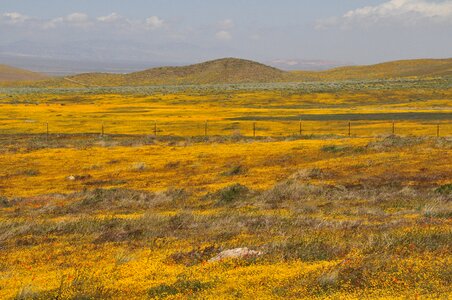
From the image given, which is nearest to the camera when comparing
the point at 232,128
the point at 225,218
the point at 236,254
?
the point at 236,254

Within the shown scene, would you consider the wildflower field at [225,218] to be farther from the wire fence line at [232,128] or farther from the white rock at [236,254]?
the wire fence line at [232,128]

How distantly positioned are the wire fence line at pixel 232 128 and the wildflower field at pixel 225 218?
3.09 metres

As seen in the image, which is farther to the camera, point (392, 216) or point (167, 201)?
point (167, 201)

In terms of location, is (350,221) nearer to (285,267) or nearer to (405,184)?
(285,267)

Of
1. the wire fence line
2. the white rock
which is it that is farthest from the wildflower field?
the wire fence line

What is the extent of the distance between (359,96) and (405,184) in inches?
3422

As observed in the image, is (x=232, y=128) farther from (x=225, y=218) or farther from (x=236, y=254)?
(x=236, y=254)

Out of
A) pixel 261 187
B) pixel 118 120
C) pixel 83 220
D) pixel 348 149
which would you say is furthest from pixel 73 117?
pixel 83 220

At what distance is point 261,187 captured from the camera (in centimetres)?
2314

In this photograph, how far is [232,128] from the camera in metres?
53.9

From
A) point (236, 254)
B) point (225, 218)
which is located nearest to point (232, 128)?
point (225, 218)

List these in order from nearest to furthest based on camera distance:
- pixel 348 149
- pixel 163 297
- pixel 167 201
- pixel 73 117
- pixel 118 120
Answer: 1. pixel 163 297
2. pixel 167 201
3. pixel 348 149
4. pixel 118 120
5. pixel 73 117

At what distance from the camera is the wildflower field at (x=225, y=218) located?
849 cm

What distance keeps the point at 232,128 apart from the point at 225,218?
126 ft
